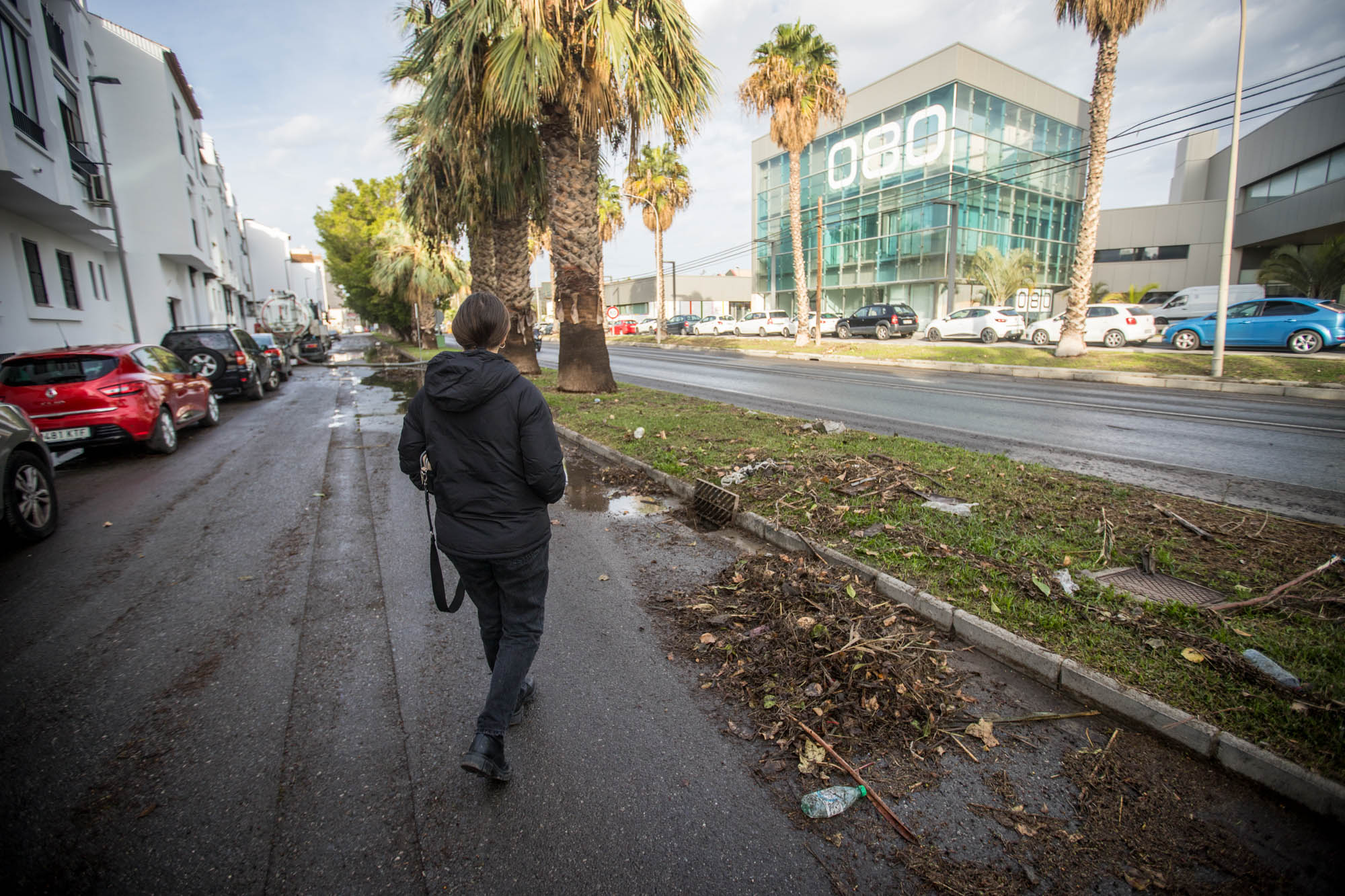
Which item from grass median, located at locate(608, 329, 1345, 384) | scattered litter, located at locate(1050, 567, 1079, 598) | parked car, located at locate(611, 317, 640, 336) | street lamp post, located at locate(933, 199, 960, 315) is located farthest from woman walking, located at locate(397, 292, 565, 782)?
parked car, located at locate(611, 317, 640, 336)

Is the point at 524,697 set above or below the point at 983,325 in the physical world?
below

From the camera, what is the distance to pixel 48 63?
14.8 metres

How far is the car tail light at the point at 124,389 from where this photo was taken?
27.5 feet

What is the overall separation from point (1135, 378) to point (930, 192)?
27.0 m

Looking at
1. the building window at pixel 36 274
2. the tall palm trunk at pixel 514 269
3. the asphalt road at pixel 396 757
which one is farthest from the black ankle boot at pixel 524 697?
the building window at pixel 36 274

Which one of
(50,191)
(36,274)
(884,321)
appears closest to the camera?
(50,191)

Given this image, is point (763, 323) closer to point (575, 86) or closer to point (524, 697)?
point (575, 86)

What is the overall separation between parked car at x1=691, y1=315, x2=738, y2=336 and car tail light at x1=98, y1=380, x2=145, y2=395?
38879 mm

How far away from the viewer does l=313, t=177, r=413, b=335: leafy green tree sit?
37.6 meters

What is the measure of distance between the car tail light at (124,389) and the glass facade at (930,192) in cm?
3359

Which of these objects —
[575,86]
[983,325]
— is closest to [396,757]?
[575,86]

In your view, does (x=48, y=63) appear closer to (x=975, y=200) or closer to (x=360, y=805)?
(x=360, y=805)

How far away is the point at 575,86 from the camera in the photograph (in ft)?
35.8

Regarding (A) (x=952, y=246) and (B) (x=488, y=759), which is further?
(A) (x=952, y=246)
